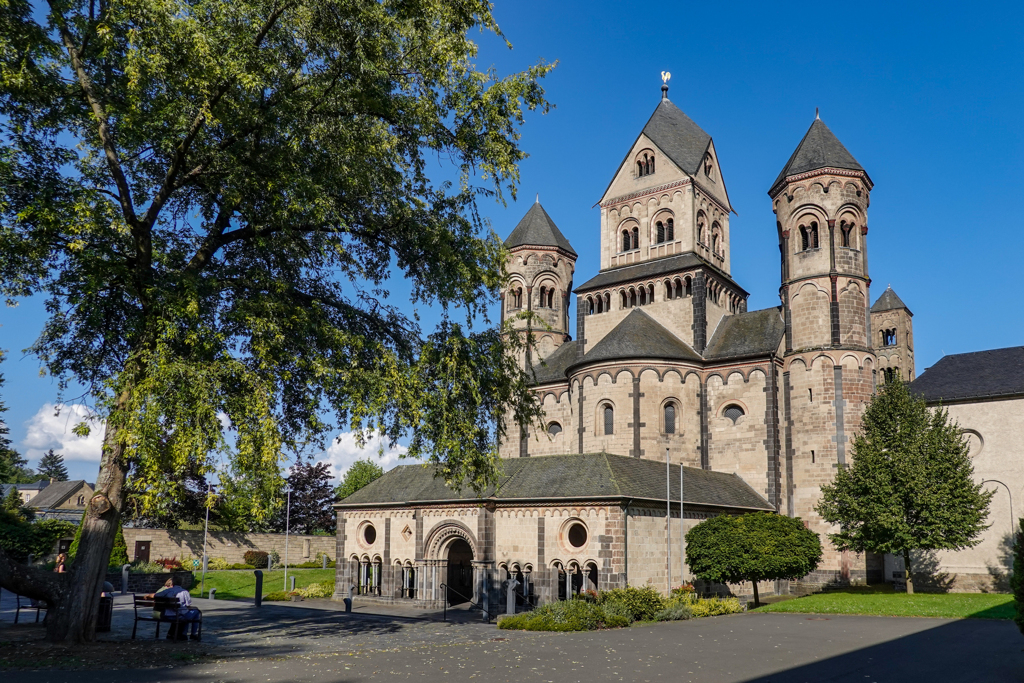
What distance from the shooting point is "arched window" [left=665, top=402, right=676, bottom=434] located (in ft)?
134

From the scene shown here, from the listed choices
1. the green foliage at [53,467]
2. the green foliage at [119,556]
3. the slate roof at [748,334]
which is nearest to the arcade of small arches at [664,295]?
the slate roof at [748,334]

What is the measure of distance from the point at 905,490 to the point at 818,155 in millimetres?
19714

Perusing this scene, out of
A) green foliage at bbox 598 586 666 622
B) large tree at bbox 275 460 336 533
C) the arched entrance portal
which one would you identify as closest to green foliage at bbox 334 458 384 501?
large tree at bbox 275 460 336 533

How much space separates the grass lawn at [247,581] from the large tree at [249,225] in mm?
24725

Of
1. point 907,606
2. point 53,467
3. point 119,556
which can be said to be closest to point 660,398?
point 907,606

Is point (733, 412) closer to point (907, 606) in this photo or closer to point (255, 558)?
point (907, 606)

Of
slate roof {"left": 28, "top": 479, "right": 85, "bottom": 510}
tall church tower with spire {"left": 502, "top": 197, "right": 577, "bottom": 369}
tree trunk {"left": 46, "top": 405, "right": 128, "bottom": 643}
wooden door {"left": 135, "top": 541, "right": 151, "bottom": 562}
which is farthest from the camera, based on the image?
slate roof {"left": 28, "top": 479, "right": 85, "bottom": 510}

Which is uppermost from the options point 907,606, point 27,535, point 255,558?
point 27,535

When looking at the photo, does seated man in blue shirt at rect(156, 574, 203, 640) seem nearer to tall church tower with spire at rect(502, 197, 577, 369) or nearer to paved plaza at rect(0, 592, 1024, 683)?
paved plaza at rect(0, 592, 1024, 683)

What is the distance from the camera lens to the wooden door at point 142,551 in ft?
148

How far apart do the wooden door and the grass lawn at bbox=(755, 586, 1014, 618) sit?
116ft

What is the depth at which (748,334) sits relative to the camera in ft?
139

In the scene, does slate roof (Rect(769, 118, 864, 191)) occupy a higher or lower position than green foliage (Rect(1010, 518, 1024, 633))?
higher

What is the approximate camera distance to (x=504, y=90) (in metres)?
17.6
